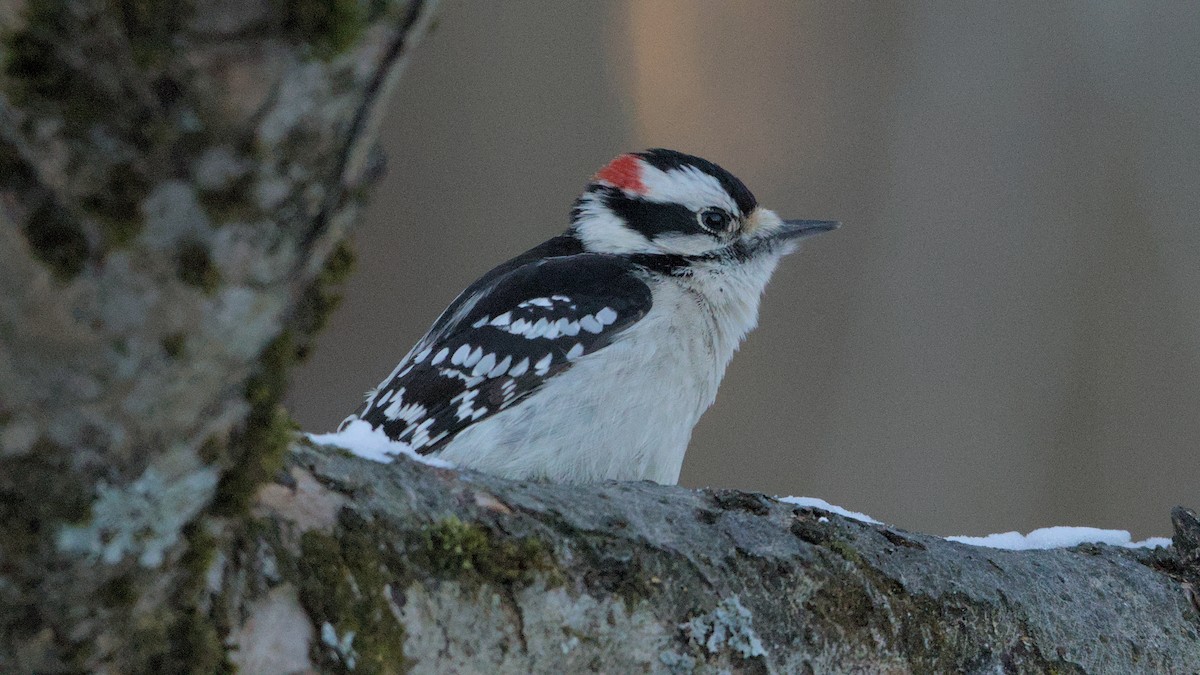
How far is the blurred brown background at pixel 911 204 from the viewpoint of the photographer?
21.2 ft

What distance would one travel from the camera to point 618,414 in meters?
3.03

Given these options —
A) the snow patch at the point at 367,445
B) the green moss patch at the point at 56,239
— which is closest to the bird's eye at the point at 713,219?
the snow patch at the point at 367,445

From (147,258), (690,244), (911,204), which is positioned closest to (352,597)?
(147,258)

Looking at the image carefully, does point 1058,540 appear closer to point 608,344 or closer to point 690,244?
point 608,344

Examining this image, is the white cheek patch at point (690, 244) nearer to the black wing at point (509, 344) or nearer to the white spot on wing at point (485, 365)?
the black wing at point (509, 344)

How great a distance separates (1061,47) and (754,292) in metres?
4.31

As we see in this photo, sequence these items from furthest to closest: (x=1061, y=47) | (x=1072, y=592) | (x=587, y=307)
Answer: (x=1061, y=47) → (x=587, y=307) → (x=1072, y=592)

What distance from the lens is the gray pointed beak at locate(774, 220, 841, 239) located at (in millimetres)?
3703

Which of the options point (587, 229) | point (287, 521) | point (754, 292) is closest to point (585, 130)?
point (587, 229)

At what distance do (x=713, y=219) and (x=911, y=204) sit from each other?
11.4 feet

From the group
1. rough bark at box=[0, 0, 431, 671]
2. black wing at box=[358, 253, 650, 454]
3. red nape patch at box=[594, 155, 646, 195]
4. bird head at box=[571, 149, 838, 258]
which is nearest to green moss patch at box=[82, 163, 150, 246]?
rough bark at box=[0, 0, 431, 671]

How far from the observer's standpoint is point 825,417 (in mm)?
6590

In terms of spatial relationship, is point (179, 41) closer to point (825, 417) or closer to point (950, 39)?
point (825, 417)

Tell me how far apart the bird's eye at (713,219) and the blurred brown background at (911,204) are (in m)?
2.81
